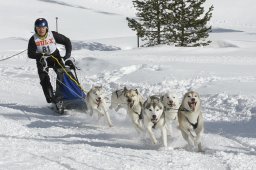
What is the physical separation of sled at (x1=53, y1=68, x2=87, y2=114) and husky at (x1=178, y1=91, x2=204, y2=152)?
9.74ft

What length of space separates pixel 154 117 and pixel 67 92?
9.62 feet

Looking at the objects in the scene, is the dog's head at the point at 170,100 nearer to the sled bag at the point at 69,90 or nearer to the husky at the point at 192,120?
the husky at the point at 192,120

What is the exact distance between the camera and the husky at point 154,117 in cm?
602

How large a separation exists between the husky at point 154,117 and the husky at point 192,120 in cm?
29

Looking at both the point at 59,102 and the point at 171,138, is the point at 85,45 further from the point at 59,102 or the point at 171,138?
the point at 171,138

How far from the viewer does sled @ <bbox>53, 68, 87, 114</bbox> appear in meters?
8.49

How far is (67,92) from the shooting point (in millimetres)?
8531

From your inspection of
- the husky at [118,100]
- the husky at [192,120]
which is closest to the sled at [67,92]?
the husky at [118,100]

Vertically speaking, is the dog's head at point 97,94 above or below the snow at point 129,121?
above

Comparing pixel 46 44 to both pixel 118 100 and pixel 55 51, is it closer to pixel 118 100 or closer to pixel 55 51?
pixel 55 51

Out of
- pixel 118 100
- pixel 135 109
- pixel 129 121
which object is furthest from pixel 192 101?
pixel 118 100

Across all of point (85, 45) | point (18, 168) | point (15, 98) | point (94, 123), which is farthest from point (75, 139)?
point (85, 45)

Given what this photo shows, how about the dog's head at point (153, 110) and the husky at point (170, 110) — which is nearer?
the dog's head at point (153, 110)

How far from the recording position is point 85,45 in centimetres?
3219
